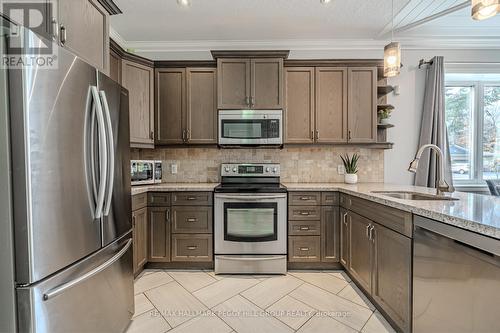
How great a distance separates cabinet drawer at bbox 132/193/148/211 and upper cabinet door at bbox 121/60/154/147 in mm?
611

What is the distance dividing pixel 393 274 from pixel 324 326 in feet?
2.04

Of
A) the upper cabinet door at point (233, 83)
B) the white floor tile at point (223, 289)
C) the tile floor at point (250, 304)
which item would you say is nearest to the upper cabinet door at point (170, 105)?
the upper cabinet door at point (233, 83)

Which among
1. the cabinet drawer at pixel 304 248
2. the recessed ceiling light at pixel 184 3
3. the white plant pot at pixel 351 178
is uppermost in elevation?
the recessed ceiling light at pixel 184 3

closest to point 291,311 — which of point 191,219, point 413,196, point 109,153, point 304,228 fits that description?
point 304,228

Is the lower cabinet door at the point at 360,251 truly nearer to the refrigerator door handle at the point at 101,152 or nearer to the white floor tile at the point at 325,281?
the white floor tile at the point at 325,281

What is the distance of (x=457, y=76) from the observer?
11.1 ft

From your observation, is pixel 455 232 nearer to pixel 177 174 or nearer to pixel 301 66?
pixel 301 66

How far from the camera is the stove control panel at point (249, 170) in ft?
10.4

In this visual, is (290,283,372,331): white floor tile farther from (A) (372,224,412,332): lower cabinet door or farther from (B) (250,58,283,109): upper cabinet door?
(B) (250,58,283,109): upper cabinet door

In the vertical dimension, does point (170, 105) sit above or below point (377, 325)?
above

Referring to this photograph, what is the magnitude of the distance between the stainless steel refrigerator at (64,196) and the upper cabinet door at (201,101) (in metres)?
1.48

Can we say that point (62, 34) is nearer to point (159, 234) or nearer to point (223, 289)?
point (159, 234)

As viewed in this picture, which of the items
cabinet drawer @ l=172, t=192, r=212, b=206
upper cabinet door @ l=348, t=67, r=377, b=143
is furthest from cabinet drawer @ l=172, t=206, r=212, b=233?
upper cabinet door @ l=348, t=67, r=377, b=143

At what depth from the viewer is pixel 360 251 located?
7.23 feet
